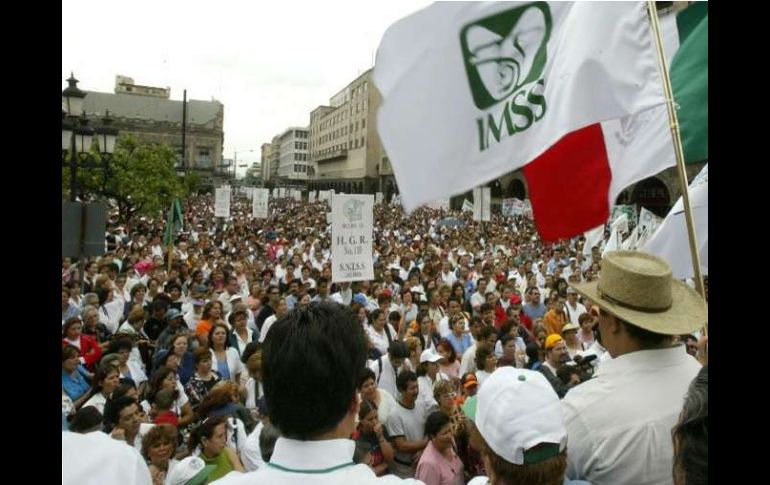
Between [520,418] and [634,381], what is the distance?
2.09ft

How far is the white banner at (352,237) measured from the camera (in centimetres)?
865

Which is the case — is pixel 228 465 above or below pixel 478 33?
below


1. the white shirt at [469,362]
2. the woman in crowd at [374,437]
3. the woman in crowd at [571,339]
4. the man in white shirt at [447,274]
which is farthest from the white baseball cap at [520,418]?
the man in white shirt at [447,274]

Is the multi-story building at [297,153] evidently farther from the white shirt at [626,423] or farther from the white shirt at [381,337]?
the white shirt at [626,423]

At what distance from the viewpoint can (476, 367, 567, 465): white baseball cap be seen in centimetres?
166

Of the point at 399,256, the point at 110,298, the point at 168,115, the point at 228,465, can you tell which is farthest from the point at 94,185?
the point at 168,115

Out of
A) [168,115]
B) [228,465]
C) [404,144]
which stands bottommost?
[228,465]

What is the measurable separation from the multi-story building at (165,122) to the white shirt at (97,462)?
318 feet

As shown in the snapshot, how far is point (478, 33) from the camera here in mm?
3230

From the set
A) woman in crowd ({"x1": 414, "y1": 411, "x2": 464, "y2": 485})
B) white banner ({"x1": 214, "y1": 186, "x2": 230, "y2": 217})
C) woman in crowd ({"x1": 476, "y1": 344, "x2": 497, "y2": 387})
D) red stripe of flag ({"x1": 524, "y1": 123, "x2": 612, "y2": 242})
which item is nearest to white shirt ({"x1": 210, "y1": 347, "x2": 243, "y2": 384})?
woman in crowd ({"x1": 476, "y1": 344, "x2": 497, "y2": 387})

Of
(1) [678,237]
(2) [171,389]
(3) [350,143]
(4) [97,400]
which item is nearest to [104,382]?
(4) [97,400]
